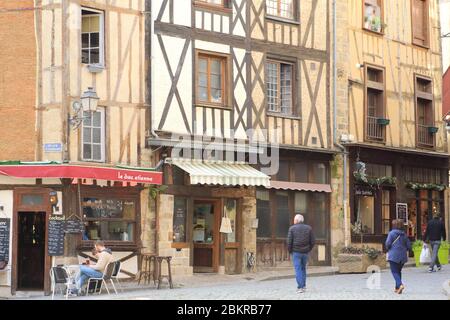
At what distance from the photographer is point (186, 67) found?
70.3 feet

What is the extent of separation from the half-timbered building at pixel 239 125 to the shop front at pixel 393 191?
45.8 inches

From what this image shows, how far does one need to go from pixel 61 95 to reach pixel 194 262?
5.56 metres

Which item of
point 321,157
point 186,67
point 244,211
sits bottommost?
point 244,211

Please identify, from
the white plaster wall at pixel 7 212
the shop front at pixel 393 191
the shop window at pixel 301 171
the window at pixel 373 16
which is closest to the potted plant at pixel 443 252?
the shop front at pixel 393 191

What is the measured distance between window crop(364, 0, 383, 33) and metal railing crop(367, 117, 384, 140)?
2.64 metres

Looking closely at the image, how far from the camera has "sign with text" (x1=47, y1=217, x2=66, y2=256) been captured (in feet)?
61.2

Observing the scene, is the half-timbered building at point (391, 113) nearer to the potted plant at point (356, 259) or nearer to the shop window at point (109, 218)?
the potted plant at point (356, 259)

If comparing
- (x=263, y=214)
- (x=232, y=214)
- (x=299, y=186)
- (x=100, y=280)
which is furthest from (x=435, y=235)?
(x=100, y=280)

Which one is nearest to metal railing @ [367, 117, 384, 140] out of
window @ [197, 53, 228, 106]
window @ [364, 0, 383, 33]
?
window @ [364, 0, 383, 33]

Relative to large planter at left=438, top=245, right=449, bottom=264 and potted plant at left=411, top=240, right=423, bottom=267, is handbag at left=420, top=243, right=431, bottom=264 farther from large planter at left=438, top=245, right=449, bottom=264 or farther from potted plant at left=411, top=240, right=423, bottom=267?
large planter at left=438, top=245, right=449, bottom=264

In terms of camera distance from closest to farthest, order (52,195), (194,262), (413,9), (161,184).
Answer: (52,195) < (161,184) < (194,262) < (413,9)

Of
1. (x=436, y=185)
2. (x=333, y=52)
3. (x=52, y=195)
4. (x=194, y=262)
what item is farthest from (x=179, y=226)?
(x=436, y=185)

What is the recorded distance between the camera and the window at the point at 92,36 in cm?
1991

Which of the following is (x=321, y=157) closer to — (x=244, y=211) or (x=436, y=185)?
(x=244, y=211)
